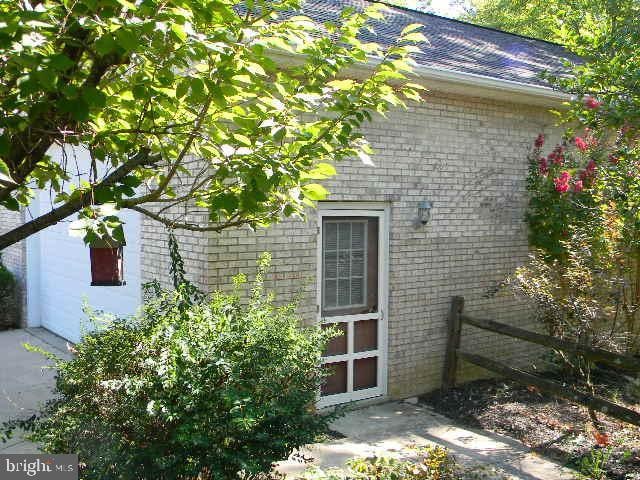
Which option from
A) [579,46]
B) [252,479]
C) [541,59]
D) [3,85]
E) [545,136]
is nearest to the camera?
[3,85]

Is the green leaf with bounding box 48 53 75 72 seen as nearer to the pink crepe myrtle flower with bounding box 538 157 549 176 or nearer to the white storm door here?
the white storm door

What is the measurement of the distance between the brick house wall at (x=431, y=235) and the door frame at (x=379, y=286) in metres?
0.08

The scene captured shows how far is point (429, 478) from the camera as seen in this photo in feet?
14.1

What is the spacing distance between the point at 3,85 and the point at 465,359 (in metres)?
6.04

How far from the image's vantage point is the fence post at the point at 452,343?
25.1 ft

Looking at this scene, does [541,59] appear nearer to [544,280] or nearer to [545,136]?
[545,136]

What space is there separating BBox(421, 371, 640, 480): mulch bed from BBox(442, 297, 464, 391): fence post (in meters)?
0.15

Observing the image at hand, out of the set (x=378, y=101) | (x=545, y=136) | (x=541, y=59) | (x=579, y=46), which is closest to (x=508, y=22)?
(x=541, y=59)

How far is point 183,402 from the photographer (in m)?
3.80

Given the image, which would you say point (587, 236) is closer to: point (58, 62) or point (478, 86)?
point (478, 86)

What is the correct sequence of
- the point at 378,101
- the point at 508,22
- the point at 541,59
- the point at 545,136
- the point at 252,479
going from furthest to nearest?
the point at 508,22 < the point at 541,59 < the point at 545,136 < the point at 252,479 < the point at 378,101

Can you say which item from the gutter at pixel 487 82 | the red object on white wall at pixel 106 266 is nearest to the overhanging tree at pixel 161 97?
the red object on white wall at pixel 106 266

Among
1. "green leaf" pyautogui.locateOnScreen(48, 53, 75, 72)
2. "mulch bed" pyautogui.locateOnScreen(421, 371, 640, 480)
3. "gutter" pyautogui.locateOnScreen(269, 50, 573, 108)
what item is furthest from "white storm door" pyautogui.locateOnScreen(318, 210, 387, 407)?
"green leaf" pyautogui.locateOnScreen(48, 53, 75, 72)

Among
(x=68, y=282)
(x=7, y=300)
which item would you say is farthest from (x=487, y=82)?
(x=7, y=300)
